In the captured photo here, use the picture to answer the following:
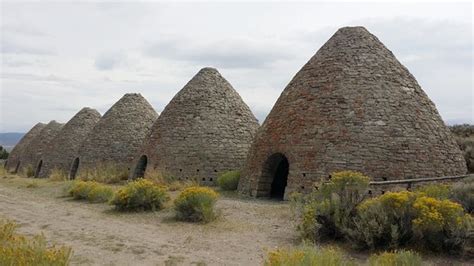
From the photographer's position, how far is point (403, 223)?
7.41 meters

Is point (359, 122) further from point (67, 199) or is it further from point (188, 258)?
point (67, 199)

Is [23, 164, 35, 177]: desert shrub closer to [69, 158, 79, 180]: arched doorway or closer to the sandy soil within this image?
[69, 158, 79, 180]: arched doorway

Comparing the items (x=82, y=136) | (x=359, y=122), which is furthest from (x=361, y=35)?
(x=82, y=136)

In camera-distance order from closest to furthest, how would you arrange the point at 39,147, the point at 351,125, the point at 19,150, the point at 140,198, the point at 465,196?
the point at 465,196, the point at 140,198, the point at 351,125, the point at 39,147, the point at 19,150

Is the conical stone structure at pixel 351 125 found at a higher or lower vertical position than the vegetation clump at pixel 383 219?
higher

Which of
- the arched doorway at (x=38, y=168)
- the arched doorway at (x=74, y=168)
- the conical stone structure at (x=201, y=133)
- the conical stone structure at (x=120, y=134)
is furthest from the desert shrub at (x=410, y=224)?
the arched doorway at (x=38, y=168)

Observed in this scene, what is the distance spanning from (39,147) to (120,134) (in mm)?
10512

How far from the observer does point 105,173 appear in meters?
19.8

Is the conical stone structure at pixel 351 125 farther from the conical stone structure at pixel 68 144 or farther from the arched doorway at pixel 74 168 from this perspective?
the conical stone structure at pixel 68 144

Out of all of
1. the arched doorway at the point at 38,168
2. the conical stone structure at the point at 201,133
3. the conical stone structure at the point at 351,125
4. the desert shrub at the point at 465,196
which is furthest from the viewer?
the arched doorway at the point at 38,168

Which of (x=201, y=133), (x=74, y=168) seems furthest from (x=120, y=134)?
(x=201, y=133)

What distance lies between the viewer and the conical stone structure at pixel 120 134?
21938 mm

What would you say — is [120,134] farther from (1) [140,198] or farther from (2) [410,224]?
(2) [410,224]

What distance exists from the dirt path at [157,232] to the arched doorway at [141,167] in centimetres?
588
